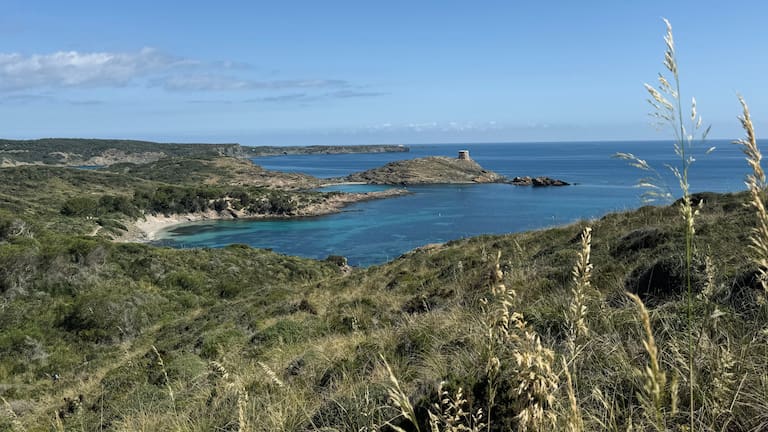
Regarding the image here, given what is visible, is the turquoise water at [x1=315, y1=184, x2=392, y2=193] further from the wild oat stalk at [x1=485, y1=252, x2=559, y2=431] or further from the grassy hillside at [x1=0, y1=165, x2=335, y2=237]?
the wild oat stalk at [x1=485, y1=252, x2=559, y2=431]

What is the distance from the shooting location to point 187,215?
85375 millimetres

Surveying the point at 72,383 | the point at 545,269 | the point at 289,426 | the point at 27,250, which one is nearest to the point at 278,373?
the point at 289,426

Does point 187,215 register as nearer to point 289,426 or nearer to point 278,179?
point 278,179

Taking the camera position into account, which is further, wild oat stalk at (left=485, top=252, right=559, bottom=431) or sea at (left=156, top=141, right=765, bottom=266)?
sea at (left=156, top=141, right=765, bottom=266)

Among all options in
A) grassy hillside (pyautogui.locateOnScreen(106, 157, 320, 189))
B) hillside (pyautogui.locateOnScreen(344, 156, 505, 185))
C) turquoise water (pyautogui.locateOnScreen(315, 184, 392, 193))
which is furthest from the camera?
hillside (pyautogui.locateOnScreen(344, 156, 505, 185))

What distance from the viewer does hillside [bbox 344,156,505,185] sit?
458 feet

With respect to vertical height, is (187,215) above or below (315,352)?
below

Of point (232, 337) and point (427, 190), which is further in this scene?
point (427, 190)

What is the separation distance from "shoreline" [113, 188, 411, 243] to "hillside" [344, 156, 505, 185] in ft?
108

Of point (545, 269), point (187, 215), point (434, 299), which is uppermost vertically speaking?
point (545, 269)

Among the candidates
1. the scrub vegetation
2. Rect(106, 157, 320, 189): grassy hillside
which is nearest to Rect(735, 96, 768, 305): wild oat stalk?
the scrub vegetation

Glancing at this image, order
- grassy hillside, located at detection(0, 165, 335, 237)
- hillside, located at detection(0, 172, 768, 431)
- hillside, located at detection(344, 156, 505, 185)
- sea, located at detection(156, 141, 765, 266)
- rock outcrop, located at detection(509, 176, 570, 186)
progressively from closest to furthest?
hillside, located at detection(0, 172, 768, 431)
sea, located at detection(156, 141, 765, 266)
grassy hillside, located at detection(0, 165, 335, 237)
rock outcrop, located at detection(509, 176, 570, 186)
hillside, located at detection(344, 156, 505, 185)

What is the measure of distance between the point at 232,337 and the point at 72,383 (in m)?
3.98

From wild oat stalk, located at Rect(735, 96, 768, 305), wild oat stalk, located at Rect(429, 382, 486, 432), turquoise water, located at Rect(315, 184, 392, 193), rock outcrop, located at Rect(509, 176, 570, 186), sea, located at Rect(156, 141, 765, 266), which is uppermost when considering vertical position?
wild oat stalk, located at Rect(735, 96, 768, 305)
